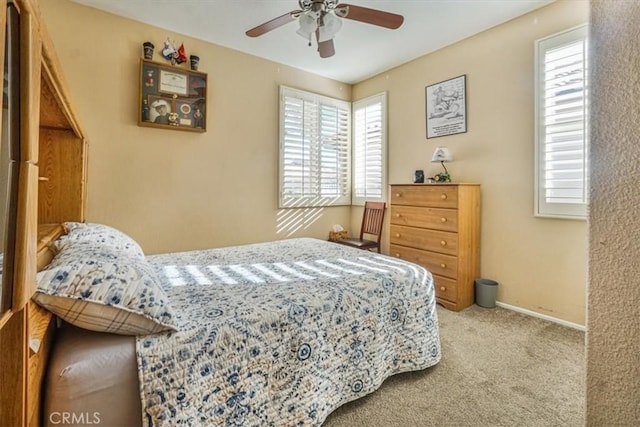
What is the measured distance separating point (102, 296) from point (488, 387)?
196 cm

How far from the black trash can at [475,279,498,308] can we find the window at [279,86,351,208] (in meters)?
2.12

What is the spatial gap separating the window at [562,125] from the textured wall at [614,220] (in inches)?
96.3

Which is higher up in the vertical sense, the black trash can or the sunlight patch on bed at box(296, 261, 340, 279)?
the sunlight patch on bed at box(296, 261, 340, 279)

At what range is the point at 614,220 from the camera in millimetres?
521

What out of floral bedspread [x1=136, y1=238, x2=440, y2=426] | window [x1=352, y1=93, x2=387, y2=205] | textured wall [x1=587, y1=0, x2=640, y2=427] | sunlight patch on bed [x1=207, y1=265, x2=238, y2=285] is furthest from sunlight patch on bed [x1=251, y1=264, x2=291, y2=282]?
window [x1=352, y1=93, x2=387, y2=205]

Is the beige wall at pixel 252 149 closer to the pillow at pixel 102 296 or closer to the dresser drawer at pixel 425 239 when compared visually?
the dresser drawer at pixel 425 239

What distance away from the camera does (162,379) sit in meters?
1.03

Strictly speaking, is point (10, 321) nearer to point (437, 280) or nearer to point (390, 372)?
point (390, 372)

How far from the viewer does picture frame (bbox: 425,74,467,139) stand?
3225mm

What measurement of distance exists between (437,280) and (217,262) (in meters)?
2.09

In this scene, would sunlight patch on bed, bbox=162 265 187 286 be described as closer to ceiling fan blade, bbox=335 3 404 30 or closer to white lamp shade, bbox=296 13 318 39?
white lamp shade, bbox=296 13 318 39

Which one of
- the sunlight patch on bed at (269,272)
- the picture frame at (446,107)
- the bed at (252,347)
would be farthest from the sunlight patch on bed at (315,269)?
the picture frame at (446,107)

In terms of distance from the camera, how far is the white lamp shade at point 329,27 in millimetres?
2195

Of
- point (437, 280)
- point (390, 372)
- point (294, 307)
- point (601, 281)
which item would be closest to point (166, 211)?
point (294, 307)
